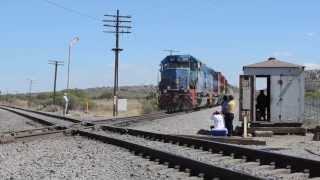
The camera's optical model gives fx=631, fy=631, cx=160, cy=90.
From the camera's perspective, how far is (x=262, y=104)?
2380 cm

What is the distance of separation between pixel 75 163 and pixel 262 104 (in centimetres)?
1082

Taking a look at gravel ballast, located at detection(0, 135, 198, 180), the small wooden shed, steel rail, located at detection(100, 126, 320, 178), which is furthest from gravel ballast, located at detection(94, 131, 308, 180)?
the small wooden shed

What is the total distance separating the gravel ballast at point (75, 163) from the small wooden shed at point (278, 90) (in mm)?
5683

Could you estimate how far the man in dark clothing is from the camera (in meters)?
23.6

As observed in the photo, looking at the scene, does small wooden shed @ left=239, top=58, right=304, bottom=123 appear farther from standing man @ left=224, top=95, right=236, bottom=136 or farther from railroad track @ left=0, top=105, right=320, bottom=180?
railroad track @ left=0, top=105, right=320, bottom=180

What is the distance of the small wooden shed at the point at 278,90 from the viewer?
2239 centimetres

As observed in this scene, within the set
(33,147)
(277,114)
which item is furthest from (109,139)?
(277,114)

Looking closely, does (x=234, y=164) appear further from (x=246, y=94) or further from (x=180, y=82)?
(x=180, y=82)

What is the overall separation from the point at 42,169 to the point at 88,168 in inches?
42.3

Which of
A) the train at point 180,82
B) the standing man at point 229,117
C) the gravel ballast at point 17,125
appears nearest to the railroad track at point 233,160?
the standing man at point 229,117

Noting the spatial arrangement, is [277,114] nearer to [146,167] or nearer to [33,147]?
[33,147]

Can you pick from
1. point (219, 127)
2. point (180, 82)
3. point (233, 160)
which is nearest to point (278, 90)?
point (219, 127)

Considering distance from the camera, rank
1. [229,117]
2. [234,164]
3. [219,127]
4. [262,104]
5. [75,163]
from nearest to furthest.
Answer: [234,164] → [75,163] → [219,127] → [229,117] → [262,104]

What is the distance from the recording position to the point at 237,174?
9.67m
